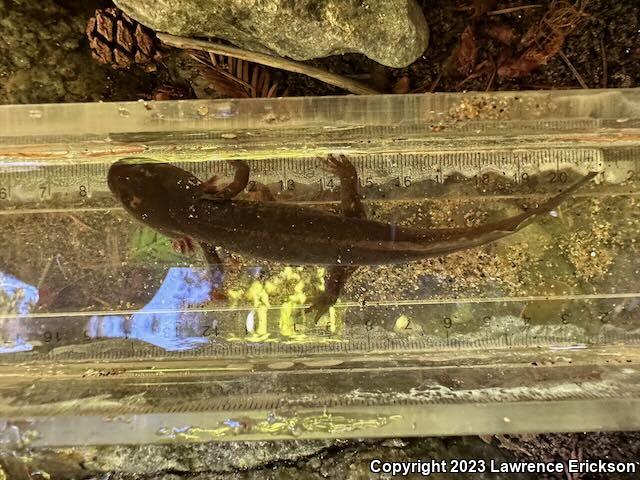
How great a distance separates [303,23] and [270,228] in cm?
121

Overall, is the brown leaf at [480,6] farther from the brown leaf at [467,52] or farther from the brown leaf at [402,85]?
the brown leaf at [402,85]

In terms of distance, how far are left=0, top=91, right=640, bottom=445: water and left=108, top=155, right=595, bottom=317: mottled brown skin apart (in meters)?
0.21

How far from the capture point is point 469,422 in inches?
120

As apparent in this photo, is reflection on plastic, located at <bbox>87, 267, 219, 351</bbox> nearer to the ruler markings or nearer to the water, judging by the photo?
the water

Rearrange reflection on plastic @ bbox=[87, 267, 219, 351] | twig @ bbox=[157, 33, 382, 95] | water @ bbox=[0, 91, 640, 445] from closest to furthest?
twig @ bbox=[157, 33, 382, 95] < water @ bbox=[0, 91, 640, 445] < reflection on plastic @ bbox=[87, 267, 219, 351]

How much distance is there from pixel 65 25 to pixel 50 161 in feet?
3.36

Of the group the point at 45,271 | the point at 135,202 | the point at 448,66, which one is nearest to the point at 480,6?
the point at 448,66

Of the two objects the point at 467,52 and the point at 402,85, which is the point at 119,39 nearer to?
the point at 402,85

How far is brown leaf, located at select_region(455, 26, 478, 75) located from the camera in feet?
10.3

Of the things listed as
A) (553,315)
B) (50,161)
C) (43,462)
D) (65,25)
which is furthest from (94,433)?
(553,315)

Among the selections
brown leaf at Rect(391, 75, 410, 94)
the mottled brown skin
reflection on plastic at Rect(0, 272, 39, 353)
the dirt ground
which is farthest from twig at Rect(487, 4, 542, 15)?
reflection on plastic at Rect(0, 272, 39, 353)

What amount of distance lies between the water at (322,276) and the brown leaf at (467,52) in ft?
0.72

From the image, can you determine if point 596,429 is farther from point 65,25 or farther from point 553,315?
point 65,25

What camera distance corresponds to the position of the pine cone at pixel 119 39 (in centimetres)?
312
